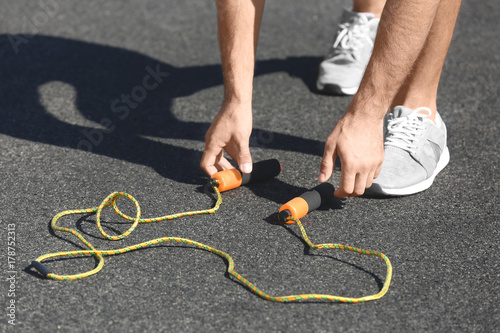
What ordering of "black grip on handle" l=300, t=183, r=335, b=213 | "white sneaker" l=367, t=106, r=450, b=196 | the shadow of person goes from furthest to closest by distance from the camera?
1. the shadow of person
2. "white sneaker" l=367, t=106, r=450, b=196
3. "black grip on handle" l=300, t=183, r=335, b=213

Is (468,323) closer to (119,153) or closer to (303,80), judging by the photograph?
(119,153)

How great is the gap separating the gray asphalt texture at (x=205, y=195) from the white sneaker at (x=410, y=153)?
42 millimetres

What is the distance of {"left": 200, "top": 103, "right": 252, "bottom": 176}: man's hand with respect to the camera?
149 cm

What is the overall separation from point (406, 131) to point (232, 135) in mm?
516

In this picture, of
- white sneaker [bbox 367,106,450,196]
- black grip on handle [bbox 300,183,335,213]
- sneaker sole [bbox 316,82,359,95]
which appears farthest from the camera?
sneaker sole [bbox 316,82,359,95]

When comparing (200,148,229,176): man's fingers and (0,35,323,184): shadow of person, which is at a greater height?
(200,148,229,176): man's fingers

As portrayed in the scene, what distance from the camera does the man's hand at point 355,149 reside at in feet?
→ 4.48

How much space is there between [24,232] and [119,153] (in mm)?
452

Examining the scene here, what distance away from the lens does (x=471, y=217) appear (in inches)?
59.7

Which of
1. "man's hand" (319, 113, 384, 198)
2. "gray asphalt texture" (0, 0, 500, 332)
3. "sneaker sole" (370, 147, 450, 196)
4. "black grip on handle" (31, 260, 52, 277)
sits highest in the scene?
"man's hand" (319, 113, 384, 198)

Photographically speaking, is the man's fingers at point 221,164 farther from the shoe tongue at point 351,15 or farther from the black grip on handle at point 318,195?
the shoe tongue at point 351,15

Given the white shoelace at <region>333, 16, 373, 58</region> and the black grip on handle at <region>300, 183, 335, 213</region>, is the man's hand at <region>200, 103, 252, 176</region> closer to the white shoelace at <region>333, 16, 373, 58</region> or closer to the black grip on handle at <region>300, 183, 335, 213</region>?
the black grip on handle at <region>300, 183, 335, 213</region>

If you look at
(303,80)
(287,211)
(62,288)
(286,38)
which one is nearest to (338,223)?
(287,211)

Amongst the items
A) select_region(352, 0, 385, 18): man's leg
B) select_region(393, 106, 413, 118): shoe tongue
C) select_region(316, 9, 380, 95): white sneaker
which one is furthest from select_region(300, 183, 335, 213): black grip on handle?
select_region(352, 0, 385, 18): man's leg
